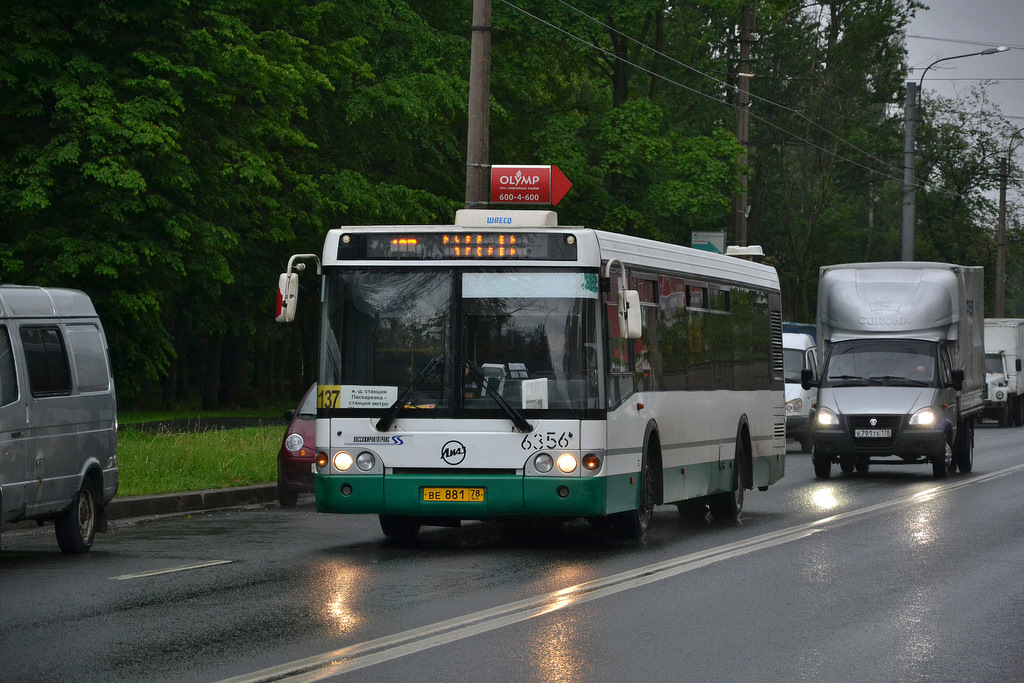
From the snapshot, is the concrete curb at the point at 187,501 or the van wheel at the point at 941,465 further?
the van wheel at the point at 941,465

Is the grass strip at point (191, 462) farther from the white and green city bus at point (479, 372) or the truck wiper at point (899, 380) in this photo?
the truck wiper at point (899, 380)

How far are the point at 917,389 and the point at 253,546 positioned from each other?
1296 cm

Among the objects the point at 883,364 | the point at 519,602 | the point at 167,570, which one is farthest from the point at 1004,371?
the point at 519,602

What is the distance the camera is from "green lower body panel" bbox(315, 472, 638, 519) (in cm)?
1263

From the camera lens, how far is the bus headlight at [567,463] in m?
12.6

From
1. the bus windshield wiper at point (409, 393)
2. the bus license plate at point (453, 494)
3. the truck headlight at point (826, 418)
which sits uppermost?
the bus windshield wiper at point (409, 393)

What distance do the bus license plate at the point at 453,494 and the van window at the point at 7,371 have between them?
10.6 feet

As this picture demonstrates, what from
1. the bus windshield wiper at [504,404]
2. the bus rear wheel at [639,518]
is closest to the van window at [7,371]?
the bus windshield wiper at [504,404]

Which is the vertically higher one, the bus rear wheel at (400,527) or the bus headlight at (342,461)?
the bus headlight at (342,461)

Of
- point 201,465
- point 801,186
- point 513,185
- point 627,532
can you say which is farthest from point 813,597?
point 801,186

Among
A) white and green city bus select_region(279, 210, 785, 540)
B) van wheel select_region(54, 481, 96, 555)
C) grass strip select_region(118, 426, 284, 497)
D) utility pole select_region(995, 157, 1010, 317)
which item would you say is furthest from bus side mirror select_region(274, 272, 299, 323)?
utility pole select_region(995, 157, 1010, 317)

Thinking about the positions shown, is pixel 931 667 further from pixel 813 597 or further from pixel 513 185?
pixel 513 185

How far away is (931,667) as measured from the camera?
26.1ft

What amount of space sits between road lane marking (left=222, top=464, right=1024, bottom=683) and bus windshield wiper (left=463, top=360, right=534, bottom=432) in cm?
146
